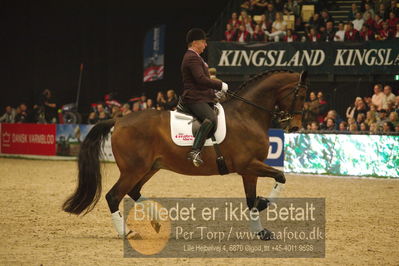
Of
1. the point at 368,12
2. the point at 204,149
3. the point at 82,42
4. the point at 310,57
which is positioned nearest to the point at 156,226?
the point at 204,149

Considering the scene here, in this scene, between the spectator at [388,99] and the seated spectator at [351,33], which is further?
the seated spectator at [351,33]

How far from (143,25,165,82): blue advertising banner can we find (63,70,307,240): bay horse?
14455 mm

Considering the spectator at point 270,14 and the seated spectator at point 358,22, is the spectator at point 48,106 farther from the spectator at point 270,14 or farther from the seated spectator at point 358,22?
the seated spectator at point 358,22

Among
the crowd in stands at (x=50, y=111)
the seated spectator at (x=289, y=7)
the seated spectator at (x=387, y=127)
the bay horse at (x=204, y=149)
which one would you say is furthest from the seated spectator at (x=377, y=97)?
the bay horse at (x=204, y=149)

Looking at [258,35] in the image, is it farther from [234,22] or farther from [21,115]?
[21,115]

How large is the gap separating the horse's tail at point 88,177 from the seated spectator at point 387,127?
9267 mm

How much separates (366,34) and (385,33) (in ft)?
1.81

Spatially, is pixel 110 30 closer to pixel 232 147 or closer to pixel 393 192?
pixel 393 192

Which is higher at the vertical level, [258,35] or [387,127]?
[258,35]

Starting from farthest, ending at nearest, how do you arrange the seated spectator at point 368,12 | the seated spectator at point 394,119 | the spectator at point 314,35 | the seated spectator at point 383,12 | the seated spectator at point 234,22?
1. the seated spectator at point 234,22
2. the spectator at point 314,35
3. the seated spectator at point 368,12
4. the seated spectator at point 383,12
5. the seated spectator at point 394,119

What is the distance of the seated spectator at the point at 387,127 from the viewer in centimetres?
1612

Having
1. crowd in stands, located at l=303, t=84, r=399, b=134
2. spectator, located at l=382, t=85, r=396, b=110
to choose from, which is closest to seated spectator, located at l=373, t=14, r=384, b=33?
crowd in stands, located at l=303, t=84, r=399, b=134

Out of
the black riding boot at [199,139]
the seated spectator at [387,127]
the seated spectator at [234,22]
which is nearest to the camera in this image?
the black riding boot at [199,139]

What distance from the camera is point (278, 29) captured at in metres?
20.7
